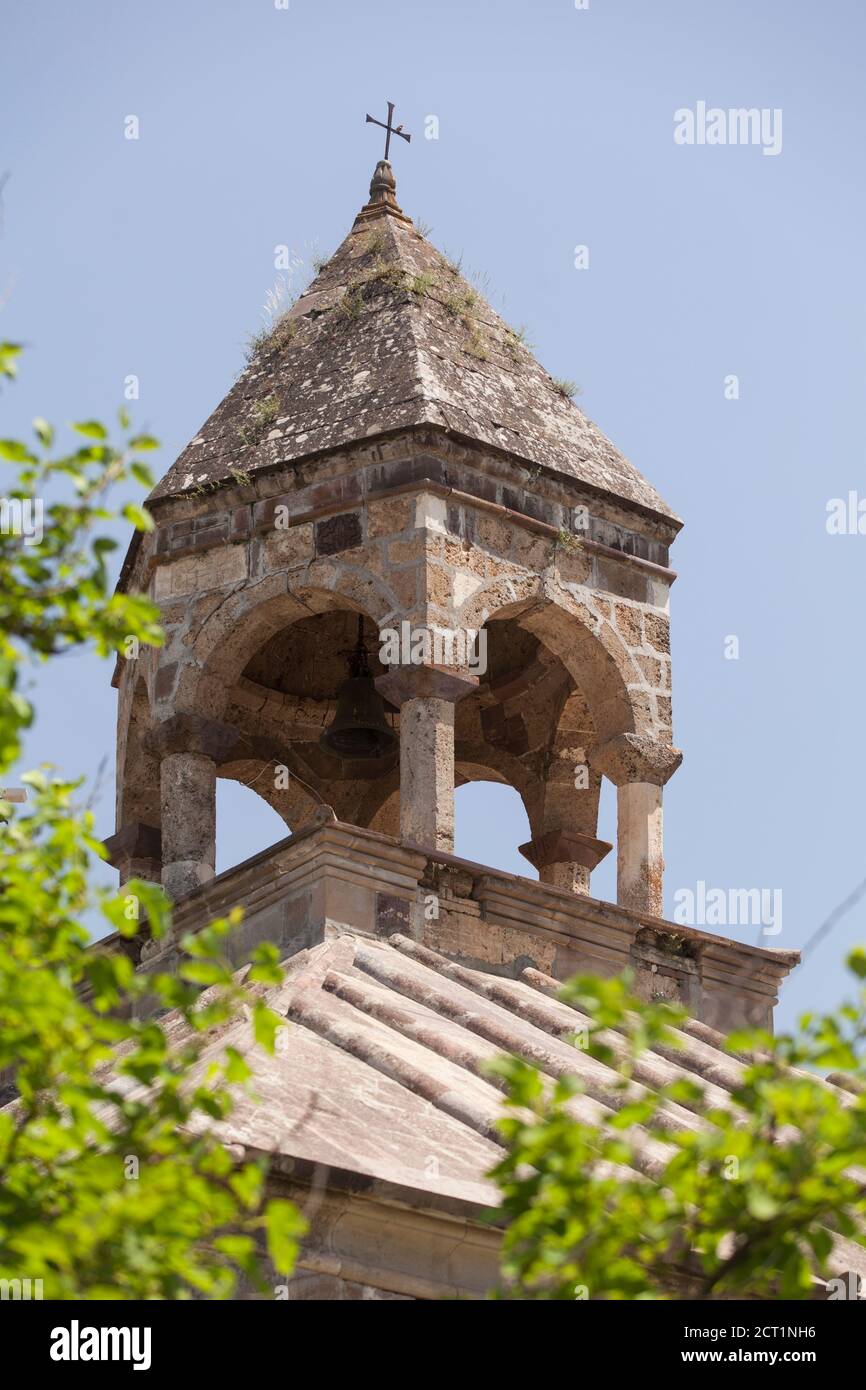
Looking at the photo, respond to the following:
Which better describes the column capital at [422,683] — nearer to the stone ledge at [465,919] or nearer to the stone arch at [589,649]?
the stone arch at [589,649]

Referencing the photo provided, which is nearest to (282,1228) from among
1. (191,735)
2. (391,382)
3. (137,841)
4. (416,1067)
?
(416,1067)

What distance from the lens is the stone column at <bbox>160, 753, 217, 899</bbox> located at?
1149cm

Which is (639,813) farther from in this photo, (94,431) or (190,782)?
(94,431)

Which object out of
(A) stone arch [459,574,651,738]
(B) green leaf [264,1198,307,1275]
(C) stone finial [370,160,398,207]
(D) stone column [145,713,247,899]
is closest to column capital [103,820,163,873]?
(D) stone column [145,713,247,899]

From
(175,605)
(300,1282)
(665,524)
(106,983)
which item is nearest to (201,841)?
(175,605)

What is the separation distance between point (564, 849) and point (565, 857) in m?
0.04

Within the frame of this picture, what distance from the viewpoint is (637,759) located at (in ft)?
39.2

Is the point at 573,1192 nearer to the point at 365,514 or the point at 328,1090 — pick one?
the point at 328,1090

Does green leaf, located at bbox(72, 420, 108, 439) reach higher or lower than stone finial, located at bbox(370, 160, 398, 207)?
lower

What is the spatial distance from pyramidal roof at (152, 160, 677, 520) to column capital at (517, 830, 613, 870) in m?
1.90

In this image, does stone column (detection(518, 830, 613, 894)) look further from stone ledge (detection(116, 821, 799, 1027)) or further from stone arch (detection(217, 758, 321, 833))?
stone ledge (detection(116, 821, 799, 1027))

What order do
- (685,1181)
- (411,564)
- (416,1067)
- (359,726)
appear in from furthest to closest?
1. (359,726)
2. (411,564)
3. (416,1067)
4. (685,1181)

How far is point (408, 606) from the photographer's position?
11383 millimetres
